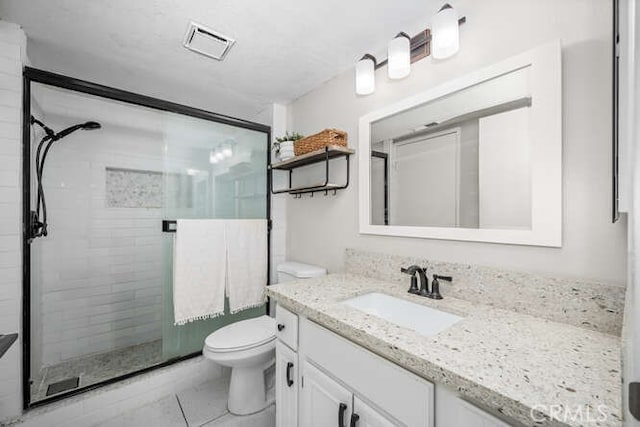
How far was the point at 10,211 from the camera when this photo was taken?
4.48 feet

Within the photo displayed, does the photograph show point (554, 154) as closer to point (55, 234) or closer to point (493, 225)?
point (493, 225)

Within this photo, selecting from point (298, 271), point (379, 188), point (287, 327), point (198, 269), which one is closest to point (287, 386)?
point (287, 327)

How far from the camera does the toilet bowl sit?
61.9 inches

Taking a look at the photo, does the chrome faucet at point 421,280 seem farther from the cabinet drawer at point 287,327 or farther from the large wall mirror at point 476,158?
the cabinet drawer at point 287,327

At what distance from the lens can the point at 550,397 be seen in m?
0.55

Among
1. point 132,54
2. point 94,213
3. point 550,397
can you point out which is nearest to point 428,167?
point 550,397

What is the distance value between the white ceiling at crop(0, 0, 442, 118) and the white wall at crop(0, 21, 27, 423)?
0.64 ft

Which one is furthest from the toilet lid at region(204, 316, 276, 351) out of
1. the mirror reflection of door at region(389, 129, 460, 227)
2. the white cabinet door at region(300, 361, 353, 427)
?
the mirror reflection of door at region(389, 129, 460, 227)

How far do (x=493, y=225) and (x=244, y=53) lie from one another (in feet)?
5.44

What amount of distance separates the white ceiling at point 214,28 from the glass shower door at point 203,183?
37cm

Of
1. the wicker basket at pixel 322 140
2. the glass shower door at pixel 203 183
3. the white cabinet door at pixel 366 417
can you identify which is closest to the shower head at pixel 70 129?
the glass shower door at pixel 203 183

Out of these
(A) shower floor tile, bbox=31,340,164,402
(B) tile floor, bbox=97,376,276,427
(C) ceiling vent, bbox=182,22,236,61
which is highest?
(C) ceiling vent, bbox=182,22,236,61

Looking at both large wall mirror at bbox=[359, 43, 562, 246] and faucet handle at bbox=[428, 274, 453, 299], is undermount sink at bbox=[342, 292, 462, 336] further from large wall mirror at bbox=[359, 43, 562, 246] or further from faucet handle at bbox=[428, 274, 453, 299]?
large wall mirror at bbox=[359, 43, 562, 246]

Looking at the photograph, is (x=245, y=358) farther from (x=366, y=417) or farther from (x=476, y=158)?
(x=476, y=158)
